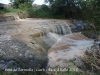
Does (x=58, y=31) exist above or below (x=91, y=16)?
below

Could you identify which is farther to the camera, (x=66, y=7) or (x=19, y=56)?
(x=66, y=7)

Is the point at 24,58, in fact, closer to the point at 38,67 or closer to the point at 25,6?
the point at 38,67

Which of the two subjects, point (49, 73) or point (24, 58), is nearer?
point (49, 73)

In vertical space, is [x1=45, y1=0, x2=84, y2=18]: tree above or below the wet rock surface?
above

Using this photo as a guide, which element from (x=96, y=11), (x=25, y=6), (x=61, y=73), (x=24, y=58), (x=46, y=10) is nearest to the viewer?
(x=61, y=73)

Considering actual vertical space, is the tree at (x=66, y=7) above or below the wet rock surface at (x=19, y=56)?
above

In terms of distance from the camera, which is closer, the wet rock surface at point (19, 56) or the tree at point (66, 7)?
the wet rock surface at point (19, 56)

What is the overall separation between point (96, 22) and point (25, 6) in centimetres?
1802

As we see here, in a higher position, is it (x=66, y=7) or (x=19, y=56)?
(x=66, y=7)

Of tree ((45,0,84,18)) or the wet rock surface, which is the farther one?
tree ((45,0,84,18))

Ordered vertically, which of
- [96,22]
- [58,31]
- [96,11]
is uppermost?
[96,11]

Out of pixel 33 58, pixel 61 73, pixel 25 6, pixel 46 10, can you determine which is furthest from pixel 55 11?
pixel 61 73

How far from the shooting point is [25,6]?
2245 centimetres

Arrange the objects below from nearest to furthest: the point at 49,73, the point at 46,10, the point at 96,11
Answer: the point at 49,73, the point at 96,11, the point at 46,10
